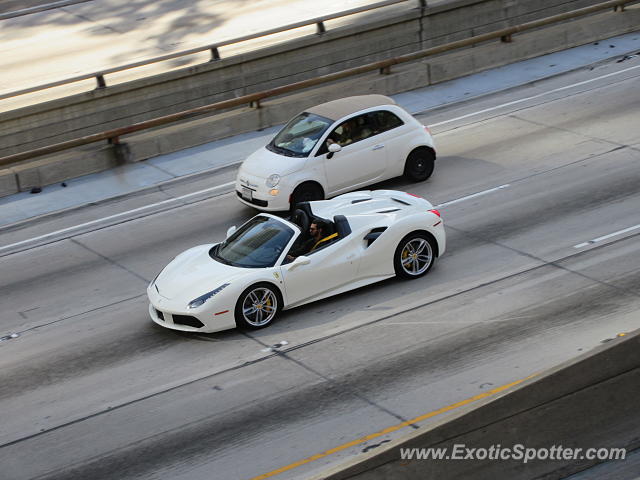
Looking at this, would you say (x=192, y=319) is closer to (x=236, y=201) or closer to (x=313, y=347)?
(x=313, y=347)

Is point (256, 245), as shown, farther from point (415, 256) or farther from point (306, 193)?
point (306, 193)

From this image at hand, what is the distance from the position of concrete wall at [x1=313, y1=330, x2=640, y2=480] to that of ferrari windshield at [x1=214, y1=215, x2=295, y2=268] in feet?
17.0

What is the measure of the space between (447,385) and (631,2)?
1910 cm

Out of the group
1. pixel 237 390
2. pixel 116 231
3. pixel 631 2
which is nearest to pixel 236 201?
pixel 116 231

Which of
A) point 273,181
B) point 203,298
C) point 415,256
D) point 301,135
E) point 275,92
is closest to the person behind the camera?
point 203,298

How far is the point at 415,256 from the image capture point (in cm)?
1485

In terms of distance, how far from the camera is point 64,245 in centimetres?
1789

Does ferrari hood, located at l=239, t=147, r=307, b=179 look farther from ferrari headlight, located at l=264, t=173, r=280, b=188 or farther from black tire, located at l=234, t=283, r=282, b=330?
black tire, located at l=234, t=283, r=282, b=330

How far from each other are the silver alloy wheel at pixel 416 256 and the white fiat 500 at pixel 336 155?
3.56m

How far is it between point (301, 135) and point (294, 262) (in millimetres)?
5097

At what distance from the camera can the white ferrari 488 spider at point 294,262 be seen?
44.3 ft

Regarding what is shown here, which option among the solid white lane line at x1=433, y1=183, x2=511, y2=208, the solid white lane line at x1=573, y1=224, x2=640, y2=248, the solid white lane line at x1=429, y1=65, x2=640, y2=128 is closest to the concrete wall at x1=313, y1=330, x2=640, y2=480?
the solid white lane line at x1=573, y1=224, x2=640, y2=248

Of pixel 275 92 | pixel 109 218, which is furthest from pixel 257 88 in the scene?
pixel 109 218

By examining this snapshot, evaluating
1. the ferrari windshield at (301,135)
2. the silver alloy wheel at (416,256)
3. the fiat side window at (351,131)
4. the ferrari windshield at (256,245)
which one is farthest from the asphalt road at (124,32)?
the silver alloy wheel at (416,256)
